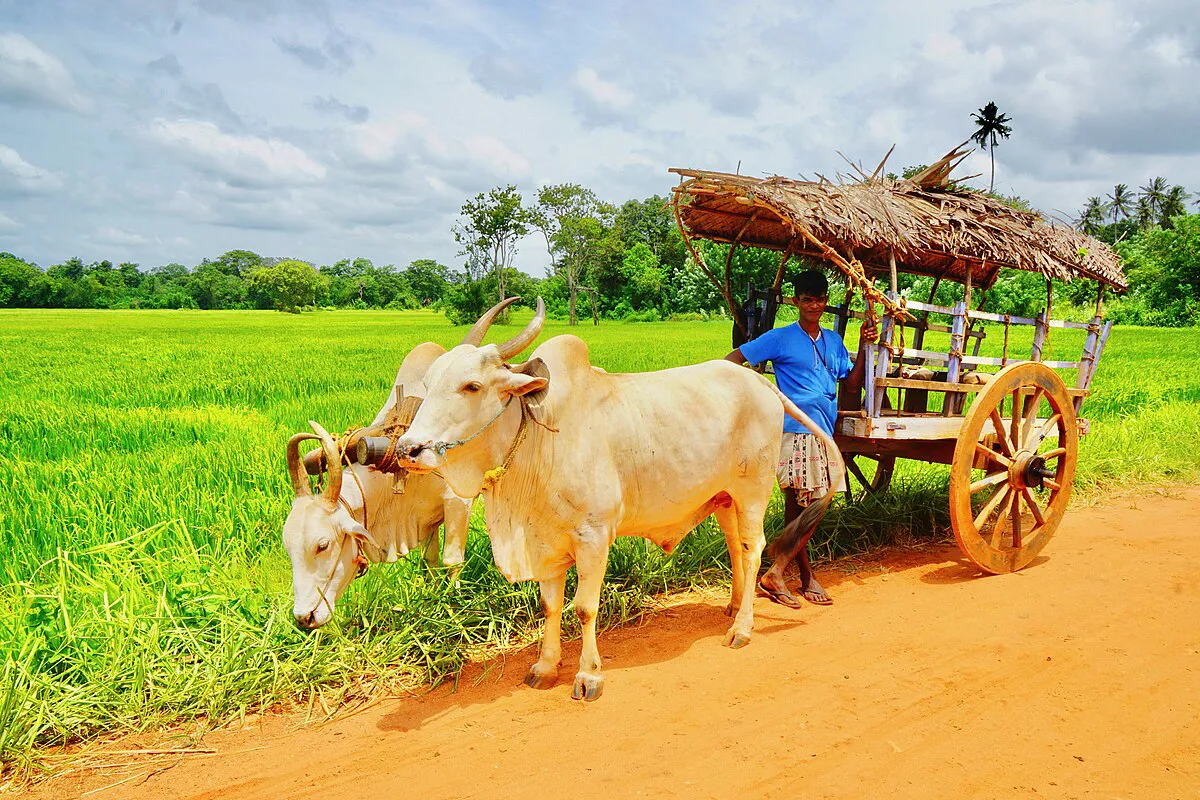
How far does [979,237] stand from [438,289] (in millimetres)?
67195

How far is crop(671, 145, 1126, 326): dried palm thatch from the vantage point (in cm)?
408

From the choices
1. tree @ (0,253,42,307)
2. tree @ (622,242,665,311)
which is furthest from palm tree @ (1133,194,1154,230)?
tree @ (0,253,42,307)

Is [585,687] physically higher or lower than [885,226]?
lower

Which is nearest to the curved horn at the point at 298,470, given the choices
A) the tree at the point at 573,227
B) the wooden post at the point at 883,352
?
the wooden post at the point at 883,352

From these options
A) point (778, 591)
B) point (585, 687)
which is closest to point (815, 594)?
point (778, 591)

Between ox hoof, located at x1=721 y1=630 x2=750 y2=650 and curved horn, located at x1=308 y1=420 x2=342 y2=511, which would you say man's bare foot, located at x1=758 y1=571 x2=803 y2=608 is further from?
curved horn, located at x1=308 y1=420 x2=342 y2=511

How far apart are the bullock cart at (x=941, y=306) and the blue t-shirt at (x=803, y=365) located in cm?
28

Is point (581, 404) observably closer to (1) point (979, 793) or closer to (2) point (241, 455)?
(1) point (979, 793)

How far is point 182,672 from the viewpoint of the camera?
3.13 metres

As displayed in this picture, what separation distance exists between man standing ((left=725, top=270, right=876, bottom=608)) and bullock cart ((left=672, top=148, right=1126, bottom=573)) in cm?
23

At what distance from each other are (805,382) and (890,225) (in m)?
1.04

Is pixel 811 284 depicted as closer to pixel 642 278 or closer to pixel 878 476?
pixel 878 476

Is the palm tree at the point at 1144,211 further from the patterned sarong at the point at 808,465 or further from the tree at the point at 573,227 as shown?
the patterned sarong at the point at 808,465

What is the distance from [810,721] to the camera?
9.96ft
